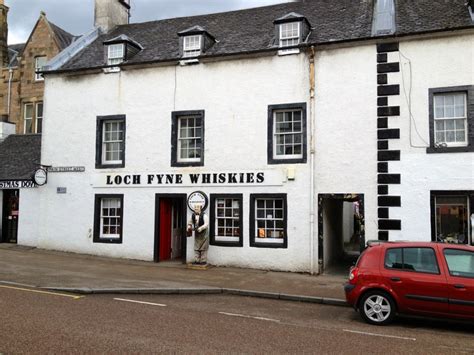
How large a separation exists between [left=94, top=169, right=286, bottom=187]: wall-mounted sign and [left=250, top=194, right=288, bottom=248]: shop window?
1.68 feet

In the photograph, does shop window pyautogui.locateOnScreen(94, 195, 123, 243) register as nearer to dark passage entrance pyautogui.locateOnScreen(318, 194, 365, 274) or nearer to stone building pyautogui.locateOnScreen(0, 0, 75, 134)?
dark passage entrance pyautogui.locateOnScreen(318, 194, 365, 274)

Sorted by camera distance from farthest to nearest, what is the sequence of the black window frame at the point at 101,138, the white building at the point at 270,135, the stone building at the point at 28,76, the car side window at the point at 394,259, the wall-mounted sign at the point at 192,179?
the stone building at the point at 28,76, the black window frame at the point at 101,138, the wall-mounted sign at the point at 192,179, the white building at the point at 270,135, the car side window at the point at 394,259

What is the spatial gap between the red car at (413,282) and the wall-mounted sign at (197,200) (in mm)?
7362

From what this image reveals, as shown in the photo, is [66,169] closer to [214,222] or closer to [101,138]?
[101,138]

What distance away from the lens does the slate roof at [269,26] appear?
14391 millimetres

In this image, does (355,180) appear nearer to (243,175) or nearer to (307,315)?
(243,175)

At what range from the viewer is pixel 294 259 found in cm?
1443

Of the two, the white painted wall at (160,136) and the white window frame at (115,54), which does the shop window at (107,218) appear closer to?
the white painted wall at (160,136)

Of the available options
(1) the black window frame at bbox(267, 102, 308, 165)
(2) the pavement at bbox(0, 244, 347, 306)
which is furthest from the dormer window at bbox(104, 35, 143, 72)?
(2) the pavement at bbox(0, 244, 347, 306)

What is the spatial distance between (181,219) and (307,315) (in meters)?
8.81

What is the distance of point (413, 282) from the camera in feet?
27.4

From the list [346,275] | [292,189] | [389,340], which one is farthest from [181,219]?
[389,340]

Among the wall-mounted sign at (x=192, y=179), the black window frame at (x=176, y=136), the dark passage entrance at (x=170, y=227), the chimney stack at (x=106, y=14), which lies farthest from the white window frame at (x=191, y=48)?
the chimney stack at (x=106, y=14)

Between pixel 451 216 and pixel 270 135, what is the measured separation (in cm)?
581
